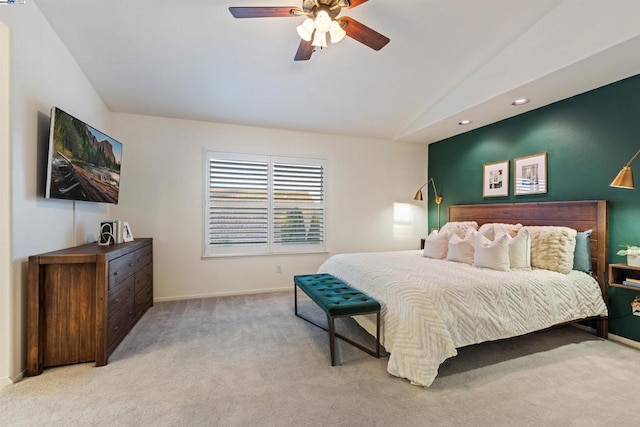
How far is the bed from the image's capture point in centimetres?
211

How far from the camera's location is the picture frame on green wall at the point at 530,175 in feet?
11.5

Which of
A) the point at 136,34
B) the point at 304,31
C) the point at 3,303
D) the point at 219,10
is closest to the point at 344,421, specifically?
the point at 3,303

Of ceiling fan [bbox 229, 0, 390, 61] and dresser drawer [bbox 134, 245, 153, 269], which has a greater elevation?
ceiling fan [bbox 229, 0, 390, 61]

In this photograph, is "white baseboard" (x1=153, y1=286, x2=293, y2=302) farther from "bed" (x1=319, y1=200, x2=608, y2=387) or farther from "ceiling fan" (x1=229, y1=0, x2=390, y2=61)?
"ceiling fan" (x1=229, y1=0, x2=390, y2=61)

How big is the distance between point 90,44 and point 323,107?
2531 mm

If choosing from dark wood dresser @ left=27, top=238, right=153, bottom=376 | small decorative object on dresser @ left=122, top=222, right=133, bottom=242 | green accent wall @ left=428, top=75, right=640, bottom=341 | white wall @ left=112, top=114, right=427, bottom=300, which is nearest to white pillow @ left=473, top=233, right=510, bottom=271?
green accent wall @ left=428, top=75, right=640, bottom=341

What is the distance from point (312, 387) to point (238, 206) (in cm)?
290

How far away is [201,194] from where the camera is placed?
421cm

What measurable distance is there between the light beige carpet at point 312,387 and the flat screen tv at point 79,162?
1.42 meters

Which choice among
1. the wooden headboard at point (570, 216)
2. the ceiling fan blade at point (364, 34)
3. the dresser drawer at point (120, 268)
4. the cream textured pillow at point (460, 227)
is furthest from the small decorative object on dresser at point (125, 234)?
the wooden headboard at point (570, 216)

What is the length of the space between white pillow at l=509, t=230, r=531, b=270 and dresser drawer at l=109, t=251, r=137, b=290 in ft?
12.0

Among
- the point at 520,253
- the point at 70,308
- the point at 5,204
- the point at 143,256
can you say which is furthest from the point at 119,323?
the point at 520,253

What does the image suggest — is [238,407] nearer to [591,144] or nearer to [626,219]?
[626,219]

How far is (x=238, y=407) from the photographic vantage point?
184 centimetres
